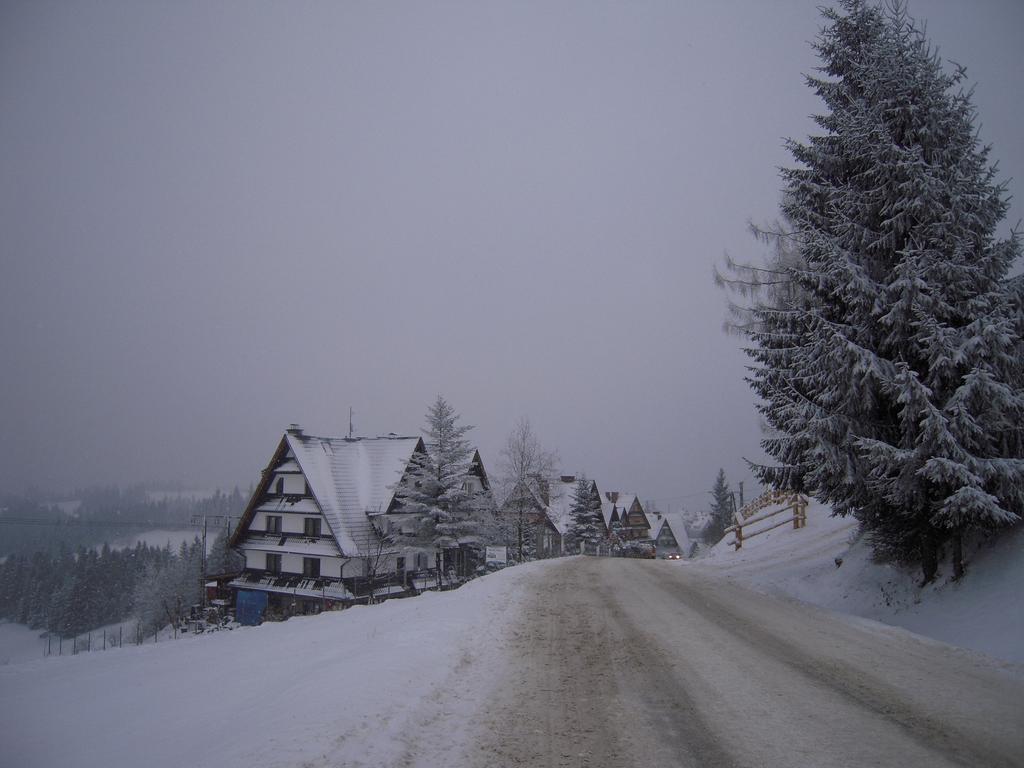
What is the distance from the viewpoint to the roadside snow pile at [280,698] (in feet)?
15.8

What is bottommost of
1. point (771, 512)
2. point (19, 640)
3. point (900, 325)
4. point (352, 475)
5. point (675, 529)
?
point (19, 640)

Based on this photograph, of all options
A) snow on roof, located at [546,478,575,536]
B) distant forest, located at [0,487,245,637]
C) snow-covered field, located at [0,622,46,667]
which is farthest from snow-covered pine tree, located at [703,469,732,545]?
snow-covered field, located at [0,622,46,667]

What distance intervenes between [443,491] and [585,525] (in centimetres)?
2118

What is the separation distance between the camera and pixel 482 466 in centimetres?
4322

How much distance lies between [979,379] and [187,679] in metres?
14.0

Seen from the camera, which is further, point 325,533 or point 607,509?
point 607,509

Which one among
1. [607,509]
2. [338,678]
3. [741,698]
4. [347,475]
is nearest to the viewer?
[741,698]

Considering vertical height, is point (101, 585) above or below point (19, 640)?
above

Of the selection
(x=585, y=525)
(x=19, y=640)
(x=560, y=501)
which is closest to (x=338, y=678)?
(x=585, y=525)

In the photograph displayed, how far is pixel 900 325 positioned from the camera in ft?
34.1

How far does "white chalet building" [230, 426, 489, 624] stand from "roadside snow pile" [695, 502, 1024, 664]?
20.5 metres

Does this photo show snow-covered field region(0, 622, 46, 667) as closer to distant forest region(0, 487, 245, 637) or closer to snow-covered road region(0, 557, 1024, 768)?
distant forest region(0, 487, 245, 637)

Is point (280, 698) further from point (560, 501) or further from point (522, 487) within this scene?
point (560, 501)

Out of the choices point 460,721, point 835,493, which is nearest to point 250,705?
point 460,721
